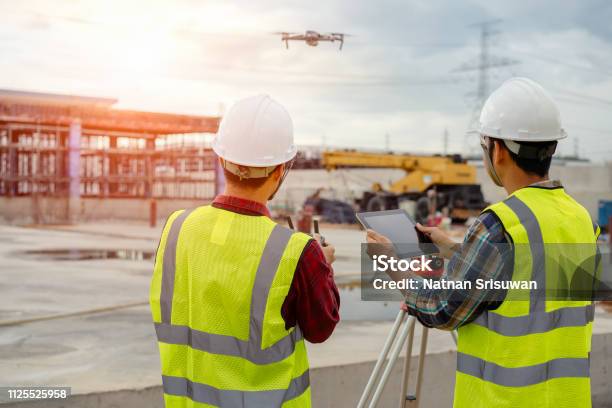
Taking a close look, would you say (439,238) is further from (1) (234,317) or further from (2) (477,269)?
(1) (234,317)

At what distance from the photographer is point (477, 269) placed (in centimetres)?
210

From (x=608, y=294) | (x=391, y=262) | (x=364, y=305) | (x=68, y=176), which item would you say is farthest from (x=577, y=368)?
(x=68, y=176)

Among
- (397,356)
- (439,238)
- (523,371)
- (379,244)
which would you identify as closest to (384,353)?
(397,356)

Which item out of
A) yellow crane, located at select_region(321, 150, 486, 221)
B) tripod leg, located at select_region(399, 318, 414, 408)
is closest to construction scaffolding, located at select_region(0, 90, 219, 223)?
yellow crane, located at select_region(321, 150, 486, 221)

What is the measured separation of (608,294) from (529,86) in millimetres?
761

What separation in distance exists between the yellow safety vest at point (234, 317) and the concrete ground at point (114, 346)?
6.82 feet

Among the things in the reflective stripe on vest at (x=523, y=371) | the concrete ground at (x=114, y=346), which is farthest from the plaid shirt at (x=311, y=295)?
the concrete ground at (x=114, y=346)

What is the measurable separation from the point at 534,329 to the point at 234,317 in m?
0.90

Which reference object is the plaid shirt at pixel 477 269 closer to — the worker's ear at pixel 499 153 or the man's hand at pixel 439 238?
the worker's ear at pixel 499 153

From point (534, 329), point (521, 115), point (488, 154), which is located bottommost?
point (534, 329)

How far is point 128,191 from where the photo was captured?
4500 centimetres

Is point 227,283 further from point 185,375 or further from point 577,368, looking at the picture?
point 577,368

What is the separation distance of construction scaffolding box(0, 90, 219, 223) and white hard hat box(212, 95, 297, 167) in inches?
1396

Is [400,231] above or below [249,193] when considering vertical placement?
below
